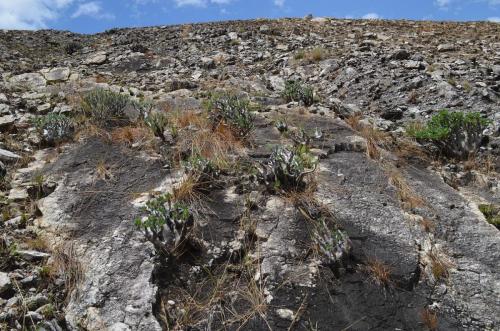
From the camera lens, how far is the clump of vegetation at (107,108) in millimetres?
6605

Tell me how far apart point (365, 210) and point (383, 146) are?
176 centimetres

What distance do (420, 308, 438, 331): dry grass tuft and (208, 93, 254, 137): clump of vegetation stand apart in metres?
3.31

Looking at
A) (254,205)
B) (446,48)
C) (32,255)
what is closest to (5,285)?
(32,255)

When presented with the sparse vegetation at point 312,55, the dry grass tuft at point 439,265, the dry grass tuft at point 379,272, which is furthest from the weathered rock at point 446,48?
the dry grass tuft at point 379,272

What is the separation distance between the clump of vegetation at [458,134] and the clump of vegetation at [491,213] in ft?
4.32

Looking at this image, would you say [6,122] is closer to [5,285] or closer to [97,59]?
[5,285]

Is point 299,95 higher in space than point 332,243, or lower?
higher

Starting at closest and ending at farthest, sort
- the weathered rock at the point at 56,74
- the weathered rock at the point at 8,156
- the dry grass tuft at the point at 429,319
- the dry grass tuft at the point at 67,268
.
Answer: the dry grass tuft at the point at 429,319, the dry grass tuft at the point at 67,268, the weathered rock at the point at 8,156, the weathered rock at the point at 56,74

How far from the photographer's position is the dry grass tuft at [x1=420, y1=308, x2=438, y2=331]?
11.5 ft

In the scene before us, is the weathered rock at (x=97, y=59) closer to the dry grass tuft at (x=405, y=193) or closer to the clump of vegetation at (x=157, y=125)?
the clump of vegetation at (x=157, y=125)

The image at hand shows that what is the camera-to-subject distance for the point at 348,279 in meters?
3.83

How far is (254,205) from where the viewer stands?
4633 millimetres

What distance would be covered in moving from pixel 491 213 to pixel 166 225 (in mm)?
3429

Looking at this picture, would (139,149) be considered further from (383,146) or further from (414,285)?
(414,285)
